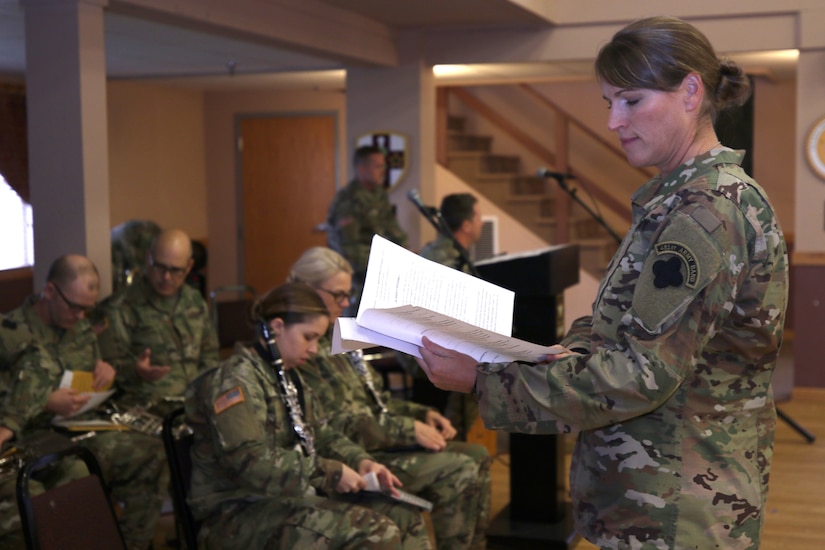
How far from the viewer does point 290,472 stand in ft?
8.50

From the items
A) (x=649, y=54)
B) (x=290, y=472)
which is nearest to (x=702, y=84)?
(x=649, y=54)

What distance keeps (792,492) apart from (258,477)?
9.51 ft

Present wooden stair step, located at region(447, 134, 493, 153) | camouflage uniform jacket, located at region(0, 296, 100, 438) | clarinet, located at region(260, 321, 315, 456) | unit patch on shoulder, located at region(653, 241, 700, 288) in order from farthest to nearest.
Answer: wooden stair step, located at region(447, 134, 493, 153), camouflage uniform jacket, located at region(0, 296, 100, 438), clarinet, located at region(260, 321, 315, 456), unit patch on shoulder, located at region(653, 241, 700, 288)

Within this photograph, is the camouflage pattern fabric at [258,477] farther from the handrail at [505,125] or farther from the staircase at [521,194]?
the handrail at [505,125]

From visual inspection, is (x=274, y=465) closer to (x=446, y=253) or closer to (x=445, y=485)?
(x=445, y=485)

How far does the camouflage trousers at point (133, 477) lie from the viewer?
3.40 metres

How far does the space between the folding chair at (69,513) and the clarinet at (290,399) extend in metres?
0.52

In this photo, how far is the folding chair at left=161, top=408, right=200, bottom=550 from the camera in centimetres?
264

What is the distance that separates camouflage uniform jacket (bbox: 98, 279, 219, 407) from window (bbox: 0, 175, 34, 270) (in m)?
2.49

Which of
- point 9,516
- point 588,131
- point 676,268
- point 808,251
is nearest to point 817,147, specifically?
point 808,251

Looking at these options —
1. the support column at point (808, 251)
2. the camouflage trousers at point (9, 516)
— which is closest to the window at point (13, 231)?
the camouflage trousers at point (9, 516)

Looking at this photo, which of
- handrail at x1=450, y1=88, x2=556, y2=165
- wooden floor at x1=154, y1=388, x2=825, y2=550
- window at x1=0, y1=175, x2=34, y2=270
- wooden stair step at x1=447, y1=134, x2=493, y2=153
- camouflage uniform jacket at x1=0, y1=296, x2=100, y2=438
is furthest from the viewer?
handrail at x1=450, y1=88, x2=556, y2=165

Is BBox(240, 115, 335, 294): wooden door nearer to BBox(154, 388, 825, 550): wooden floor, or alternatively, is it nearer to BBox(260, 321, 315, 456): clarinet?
BBox(154, 388, 825, 550): wooden floor

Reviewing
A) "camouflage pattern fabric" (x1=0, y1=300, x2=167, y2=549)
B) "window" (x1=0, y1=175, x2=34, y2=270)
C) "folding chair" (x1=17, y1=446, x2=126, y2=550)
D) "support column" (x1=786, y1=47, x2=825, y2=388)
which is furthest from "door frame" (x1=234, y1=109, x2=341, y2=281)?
"folding chair" (x1=17, y1=446, x2=126, y2=550)
